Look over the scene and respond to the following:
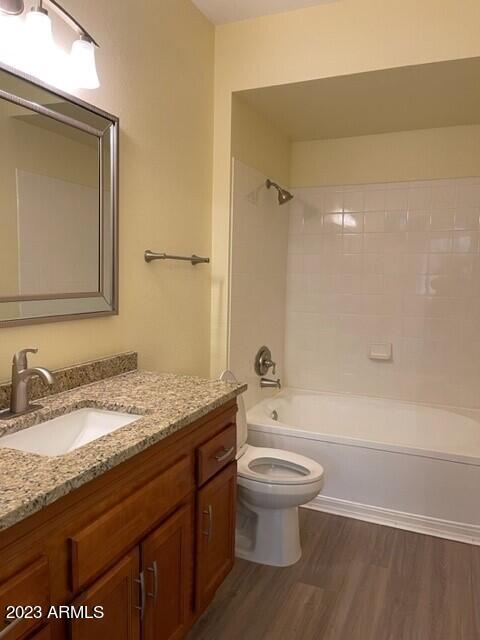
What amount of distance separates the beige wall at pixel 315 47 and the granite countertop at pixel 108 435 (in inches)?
39.5

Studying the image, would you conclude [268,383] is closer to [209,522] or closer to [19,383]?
[209,522]

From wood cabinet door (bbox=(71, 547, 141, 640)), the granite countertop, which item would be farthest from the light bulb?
wood cabinet door (bbox=(71, 547, 141, 640))

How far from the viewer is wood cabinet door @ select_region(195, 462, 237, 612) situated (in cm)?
158

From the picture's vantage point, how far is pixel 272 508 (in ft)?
7.18

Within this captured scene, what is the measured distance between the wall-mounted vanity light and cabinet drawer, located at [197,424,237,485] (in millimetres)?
1244

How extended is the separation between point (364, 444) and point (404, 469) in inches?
9.2

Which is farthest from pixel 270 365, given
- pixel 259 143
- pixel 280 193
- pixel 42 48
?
pixel 42 48

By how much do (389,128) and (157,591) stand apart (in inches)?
117

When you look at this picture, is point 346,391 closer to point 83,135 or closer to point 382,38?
point 382,38

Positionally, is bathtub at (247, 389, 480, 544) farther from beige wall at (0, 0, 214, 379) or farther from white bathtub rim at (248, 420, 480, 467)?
beige wall at (0, 0, 214, 379)

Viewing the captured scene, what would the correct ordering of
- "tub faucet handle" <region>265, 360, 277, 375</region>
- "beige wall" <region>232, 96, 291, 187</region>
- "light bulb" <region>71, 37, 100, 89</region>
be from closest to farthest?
1. "light bulb" <region>71, 37, 100, 89</region>
2. "beige wall" <region>232, 96, 291, 187</region>
3. "tub faucet handle" <region>265, 360, 277, 375</region>

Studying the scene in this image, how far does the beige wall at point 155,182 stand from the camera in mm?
1778

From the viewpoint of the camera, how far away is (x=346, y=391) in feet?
11.5

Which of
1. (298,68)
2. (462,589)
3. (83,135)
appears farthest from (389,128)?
(462,589)
